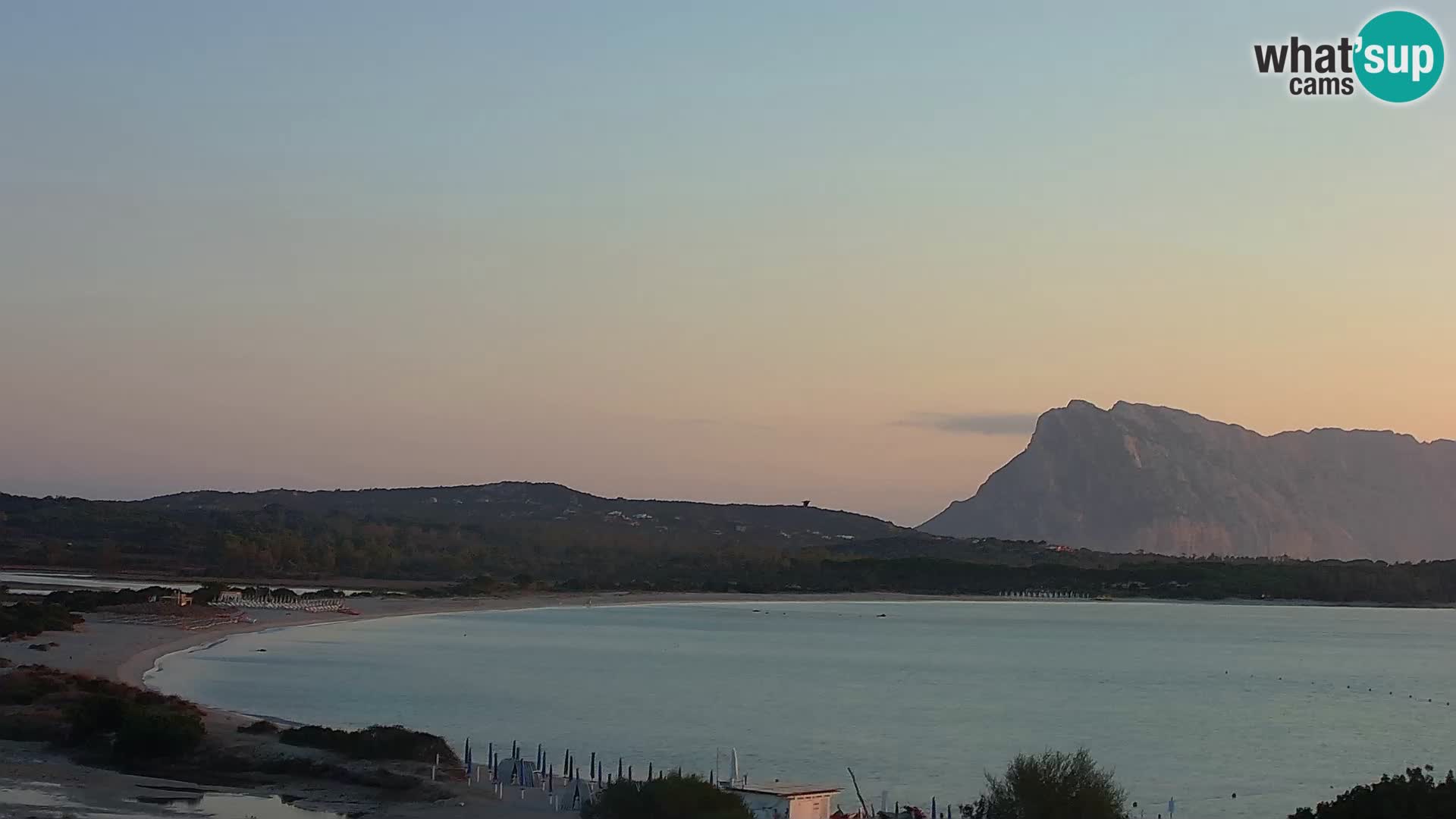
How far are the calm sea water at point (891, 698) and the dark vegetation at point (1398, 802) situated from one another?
A: 35.7 ft

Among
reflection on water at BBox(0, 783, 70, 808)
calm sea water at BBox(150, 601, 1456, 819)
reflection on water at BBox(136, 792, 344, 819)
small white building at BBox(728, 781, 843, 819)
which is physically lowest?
calm sea water at BBox(150, 601, 1456, 819)

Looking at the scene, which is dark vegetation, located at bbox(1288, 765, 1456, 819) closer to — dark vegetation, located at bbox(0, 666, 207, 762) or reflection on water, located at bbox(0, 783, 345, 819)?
reflection on water, located at bbox(0, 783, 345, 819)

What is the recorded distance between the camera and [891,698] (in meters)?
54.8

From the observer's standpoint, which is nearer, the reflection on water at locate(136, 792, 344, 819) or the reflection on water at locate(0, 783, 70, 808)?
the reflection on water at locate(0, 783, 70, 808)

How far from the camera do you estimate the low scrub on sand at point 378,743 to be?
2989 cm

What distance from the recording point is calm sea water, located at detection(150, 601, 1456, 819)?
37469 mm

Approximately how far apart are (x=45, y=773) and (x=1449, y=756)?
116 ft

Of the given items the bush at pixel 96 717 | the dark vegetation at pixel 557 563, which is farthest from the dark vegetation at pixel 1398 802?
the dark vegetation at pixel 557 563

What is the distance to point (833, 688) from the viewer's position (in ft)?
191

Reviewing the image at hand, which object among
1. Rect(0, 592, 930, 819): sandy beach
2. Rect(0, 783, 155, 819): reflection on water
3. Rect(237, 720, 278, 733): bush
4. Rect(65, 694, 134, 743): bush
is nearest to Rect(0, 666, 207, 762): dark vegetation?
Rect(65, 694, 134, 743): bush

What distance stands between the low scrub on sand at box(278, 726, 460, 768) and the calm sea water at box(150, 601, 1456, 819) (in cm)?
483

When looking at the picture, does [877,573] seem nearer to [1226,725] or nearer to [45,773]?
[1226,725]

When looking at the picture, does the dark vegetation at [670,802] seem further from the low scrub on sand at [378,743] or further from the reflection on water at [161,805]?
the low scrub on sand at [378,743]

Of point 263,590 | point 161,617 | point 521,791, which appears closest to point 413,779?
point 521,791
